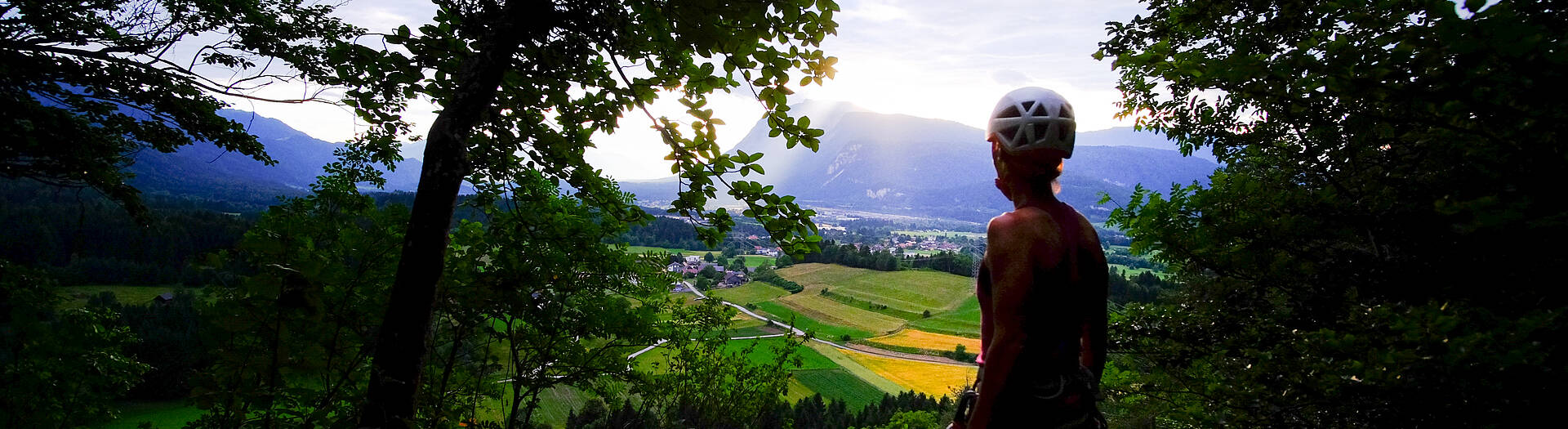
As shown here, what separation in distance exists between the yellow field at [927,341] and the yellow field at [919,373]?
3931mm

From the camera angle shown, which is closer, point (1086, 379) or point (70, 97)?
point (1086, 379)

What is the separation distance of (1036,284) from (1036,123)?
78 cm

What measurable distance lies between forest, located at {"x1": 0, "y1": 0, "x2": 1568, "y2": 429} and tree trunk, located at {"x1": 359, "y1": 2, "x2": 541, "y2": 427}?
1cm

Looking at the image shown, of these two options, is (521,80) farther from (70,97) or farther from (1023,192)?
(70,97)

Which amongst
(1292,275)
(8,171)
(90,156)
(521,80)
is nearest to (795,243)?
(521,80)

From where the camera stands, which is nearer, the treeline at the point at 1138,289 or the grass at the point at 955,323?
the treeline at the point at 1138,289

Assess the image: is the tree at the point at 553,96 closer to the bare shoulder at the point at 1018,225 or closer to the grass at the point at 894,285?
the bare shoulder at the point at 1018,225

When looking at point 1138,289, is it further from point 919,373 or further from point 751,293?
point 751,293

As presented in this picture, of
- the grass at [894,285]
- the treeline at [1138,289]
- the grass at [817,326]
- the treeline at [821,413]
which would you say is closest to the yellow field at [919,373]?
the grass at [817,326]

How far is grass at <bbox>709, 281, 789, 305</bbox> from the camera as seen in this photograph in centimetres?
7156

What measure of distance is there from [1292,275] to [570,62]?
21.8ft

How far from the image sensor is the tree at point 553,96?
2.42 metres

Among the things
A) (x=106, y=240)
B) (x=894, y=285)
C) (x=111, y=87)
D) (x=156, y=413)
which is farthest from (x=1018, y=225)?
(x=894, y=285)

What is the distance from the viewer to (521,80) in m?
3.21
